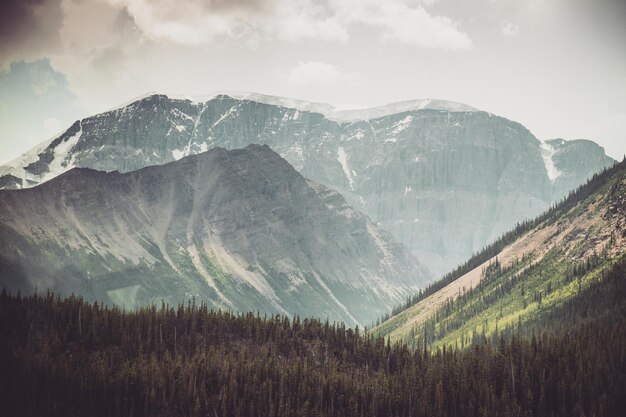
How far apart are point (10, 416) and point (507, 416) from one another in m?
120

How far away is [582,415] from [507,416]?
17592mm

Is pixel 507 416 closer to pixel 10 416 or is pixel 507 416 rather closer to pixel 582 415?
pixel 582 415

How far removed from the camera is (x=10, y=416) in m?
200

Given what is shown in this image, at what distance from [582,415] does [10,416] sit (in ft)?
452

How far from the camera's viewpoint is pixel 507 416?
200 m

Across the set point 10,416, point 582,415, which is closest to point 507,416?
point 582,415

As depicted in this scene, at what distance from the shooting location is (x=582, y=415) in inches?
7776
